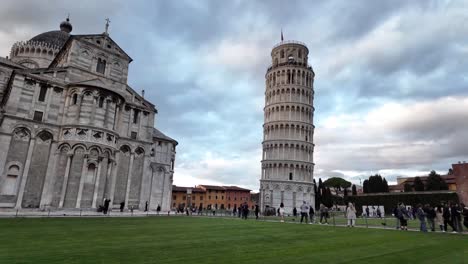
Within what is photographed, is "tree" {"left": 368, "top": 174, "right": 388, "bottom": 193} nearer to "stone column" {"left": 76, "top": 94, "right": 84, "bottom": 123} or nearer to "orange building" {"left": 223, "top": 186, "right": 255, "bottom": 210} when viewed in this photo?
"orange building" {"left": 223, "top": 186, "right": 255, "bottom": 210}

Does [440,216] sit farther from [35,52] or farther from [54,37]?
[54,37]

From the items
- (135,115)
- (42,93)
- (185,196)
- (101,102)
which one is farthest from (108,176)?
(185,196)

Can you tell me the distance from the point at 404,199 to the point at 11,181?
63.3m

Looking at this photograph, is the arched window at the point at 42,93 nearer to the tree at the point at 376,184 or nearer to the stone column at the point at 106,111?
the stone column at the point at 106,111

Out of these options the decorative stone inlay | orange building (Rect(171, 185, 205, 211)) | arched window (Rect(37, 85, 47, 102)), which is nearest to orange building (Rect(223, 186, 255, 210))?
orange building (Rect(171, 185, 205, 211))

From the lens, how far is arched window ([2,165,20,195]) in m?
27.8

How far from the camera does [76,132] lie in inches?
1211

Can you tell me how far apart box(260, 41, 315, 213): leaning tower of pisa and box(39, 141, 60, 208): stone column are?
41816mm

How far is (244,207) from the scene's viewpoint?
29.8 metres

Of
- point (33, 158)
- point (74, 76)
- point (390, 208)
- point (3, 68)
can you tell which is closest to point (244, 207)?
point (33, 158)

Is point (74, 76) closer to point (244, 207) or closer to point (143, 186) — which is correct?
point (143, 186)

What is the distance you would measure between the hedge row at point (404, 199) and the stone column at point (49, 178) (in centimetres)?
5789

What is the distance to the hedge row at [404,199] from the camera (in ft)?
173

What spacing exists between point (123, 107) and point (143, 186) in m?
10.3
